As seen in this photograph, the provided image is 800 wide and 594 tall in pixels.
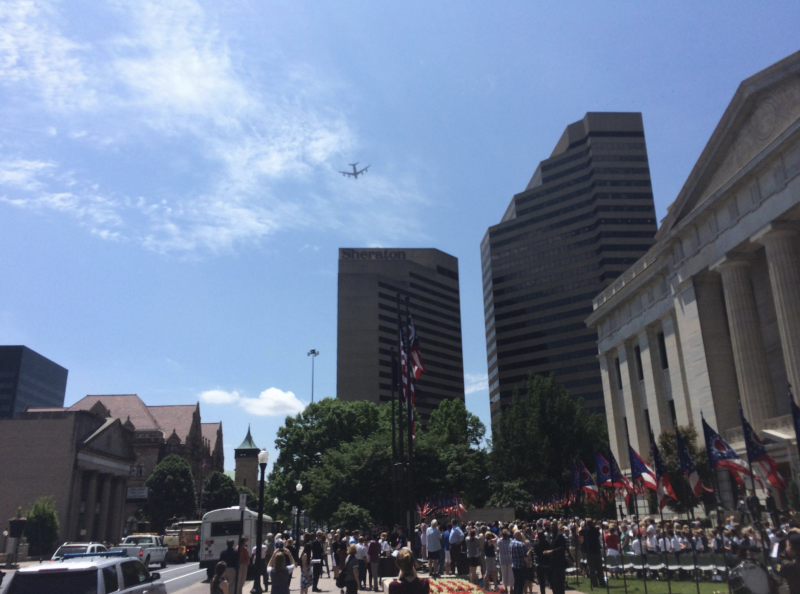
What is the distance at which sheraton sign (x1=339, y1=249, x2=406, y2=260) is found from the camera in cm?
14900

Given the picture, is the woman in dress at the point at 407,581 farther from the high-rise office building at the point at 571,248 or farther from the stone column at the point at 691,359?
the high-rise office building at the point at 571,248

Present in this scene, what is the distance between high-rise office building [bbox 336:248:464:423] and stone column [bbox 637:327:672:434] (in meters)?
91.6

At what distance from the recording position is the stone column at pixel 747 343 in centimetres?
2961

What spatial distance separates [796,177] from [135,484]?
88315mm

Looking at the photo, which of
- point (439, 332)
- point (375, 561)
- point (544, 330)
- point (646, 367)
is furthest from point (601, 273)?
point (375, 561)

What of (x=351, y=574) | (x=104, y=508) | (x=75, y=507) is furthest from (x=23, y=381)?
(x=351, y=574)

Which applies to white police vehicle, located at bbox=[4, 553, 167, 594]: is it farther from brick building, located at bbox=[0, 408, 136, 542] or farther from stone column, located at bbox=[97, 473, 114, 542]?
stone column, located at bbox=[97, 473, 114, 542]

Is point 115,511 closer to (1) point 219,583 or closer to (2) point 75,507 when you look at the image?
(2) point 75,507

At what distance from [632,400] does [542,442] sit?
33.8ft

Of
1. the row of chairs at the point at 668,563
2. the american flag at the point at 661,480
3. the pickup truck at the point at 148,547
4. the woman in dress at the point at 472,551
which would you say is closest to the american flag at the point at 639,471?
the american flag at the point at 661,480

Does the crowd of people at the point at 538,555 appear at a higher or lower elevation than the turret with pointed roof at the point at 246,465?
lower

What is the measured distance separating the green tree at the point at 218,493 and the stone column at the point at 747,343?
77.5 metres

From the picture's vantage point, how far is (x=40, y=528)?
154 ft

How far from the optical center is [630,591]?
18172 millimetres
